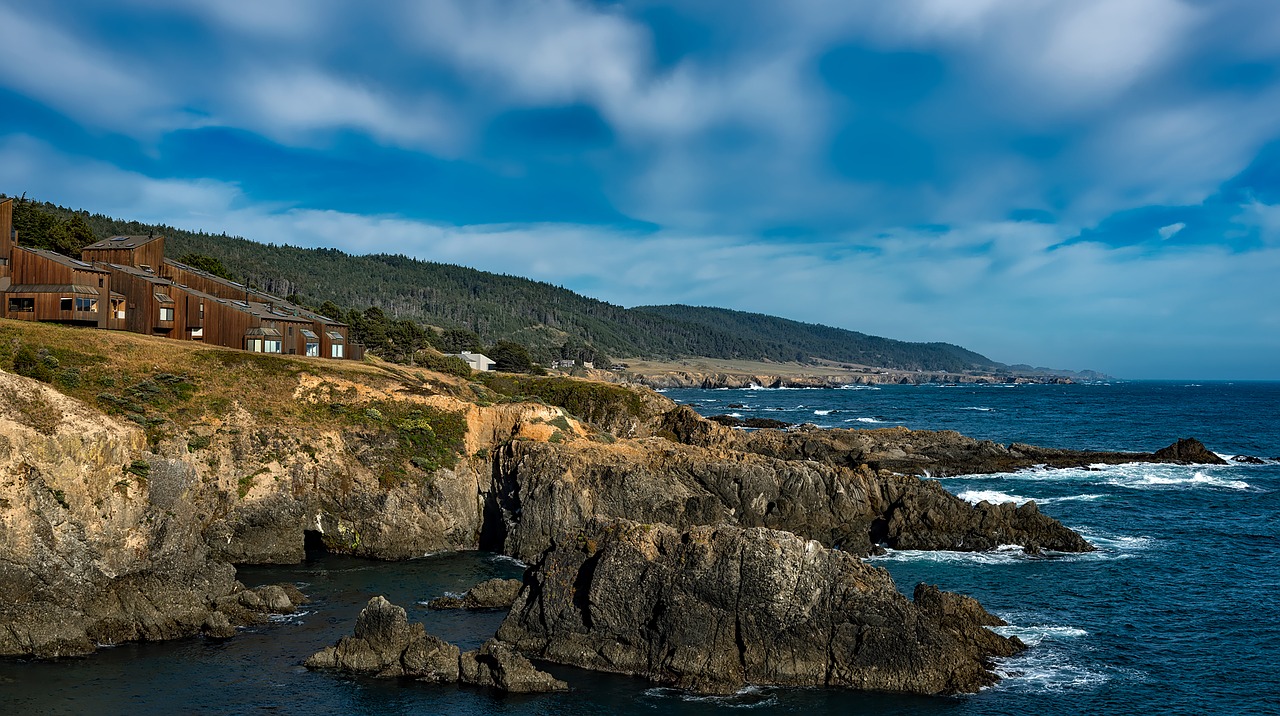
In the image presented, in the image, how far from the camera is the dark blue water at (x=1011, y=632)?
28.0m

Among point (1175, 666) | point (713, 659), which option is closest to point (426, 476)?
point (713, 659)

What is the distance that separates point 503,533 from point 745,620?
76.2 ft

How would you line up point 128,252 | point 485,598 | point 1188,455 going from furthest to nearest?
point 1188,455 < point 128,252 < point 485,598

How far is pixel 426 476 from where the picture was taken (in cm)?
5138

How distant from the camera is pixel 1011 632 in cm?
3494

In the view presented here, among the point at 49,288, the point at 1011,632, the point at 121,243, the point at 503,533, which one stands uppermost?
the point at 121,243

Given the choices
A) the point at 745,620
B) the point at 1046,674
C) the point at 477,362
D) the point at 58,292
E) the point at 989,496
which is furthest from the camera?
the point at 477,362

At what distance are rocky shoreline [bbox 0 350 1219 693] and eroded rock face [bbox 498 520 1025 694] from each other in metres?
0.08

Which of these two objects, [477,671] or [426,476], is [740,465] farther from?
[477,671]

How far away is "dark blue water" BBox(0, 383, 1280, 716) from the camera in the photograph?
2805 cm

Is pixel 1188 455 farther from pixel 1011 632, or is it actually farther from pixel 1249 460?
pixel 1011 632

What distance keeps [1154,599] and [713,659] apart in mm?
23673

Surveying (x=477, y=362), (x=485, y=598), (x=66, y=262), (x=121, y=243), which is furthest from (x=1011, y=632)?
(x=477, y=362)

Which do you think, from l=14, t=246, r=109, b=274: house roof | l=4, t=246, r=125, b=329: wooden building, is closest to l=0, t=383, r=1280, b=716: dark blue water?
l=4, t=246, r=125, b=329: wooden building
